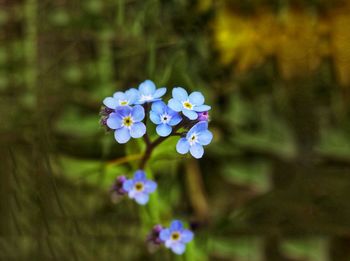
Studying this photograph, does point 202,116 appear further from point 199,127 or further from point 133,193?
point 133,193

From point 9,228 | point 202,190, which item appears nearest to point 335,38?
point 202,190

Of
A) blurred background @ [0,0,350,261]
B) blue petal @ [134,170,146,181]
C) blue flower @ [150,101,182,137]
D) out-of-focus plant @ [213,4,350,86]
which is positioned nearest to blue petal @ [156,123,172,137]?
blue flower @ [150,101,182,137]

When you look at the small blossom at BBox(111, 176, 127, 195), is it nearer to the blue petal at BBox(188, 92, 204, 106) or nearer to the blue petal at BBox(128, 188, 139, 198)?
the blue petal at BBox(128, 188, 139, 198)

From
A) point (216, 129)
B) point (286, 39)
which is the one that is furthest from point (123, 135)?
point (286, 39)

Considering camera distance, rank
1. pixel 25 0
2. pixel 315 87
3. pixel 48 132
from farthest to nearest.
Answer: pixel 25 0, pixel 315 87, pixel 48 132

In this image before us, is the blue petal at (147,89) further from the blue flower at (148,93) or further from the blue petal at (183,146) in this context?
the blue petal at (183,146)

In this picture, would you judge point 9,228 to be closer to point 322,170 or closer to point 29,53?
point 29,53
